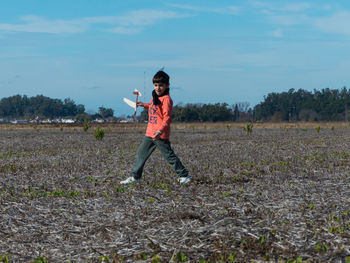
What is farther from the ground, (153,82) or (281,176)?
(153,82)

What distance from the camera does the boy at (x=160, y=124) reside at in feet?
31.2

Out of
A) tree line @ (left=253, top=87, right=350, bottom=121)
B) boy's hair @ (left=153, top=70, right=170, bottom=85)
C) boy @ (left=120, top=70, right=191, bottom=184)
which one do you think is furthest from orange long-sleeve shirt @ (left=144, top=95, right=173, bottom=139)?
tree line @ (left=253, top=87, right=350, bottom=121)

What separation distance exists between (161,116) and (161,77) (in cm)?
75

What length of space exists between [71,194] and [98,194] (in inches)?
18.9

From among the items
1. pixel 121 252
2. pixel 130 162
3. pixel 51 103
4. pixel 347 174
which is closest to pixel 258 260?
pixel 121 252

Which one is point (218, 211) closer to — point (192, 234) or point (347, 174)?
point (192, 234)

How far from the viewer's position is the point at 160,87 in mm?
9516

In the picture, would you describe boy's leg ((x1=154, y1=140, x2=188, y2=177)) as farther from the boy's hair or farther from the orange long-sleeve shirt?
the boy's hair

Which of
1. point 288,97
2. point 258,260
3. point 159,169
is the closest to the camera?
point 258,260

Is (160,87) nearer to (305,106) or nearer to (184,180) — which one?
(184,180)

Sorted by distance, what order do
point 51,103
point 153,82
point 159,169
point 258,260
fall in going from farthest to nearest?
point 51,103
point 159,169
point 153,82
point 258,260

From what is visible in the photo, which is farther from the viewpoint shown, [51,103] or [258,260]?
[51,103]

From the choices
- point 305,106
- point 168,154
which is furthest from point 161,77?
point 305,106

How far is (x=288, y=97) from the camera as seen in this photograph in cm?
16712
